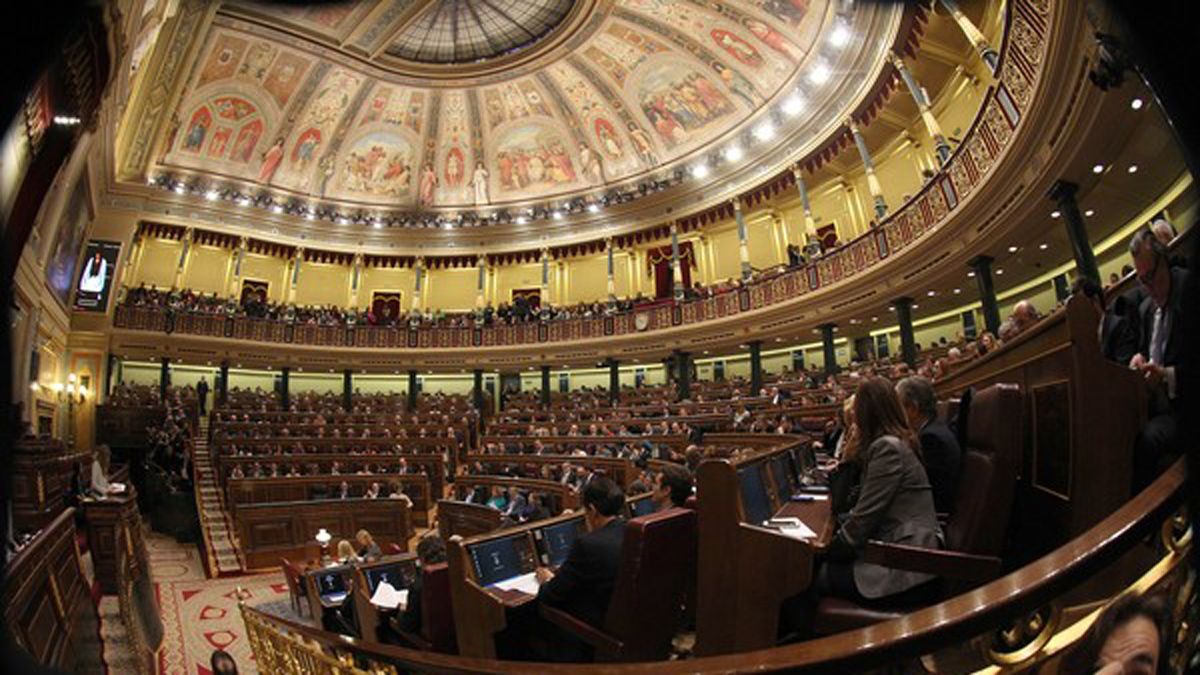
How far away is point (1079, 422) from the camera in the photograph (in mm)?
1799

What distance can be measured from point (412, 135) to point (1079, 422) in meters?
23.8

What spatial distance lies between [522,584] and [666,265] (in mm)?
18694

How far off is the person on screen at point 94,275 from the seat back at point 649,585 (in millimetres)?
19095

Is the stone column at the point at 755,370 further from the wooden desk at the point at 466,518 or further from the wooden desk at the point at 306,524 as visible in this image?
the wooden desk at the point at 306,524

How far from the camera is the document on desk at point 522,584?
2908 mm

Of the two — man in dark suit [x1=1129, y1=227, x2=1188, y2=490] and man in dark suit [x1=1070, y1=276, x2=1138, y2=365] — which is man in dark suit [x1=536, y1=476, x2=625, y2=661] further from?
man in dark suit [x1=1070, y1=276, x2=1138, y2=365]

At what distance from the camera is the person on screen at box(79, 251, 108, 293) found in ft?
49.3

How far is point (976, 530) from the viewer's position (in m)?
1.85

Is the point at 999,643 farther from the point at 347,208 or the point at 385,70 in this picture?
the point at 347,208

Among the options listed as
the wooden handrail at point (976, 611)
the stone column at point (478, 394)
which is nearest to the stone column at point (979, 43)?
the wooden handrail at point (976, 611)

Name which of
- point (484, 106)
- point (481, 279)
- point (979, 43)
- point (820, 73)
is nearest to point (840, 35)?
point (820, 73)

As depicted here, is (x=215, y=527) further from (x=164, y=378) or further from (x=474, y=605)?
(x=164, y=378)

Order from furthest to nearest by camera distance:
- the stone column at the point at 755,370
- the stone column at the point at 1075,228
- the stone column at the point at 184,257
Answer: the stone column at the point at 184,257 < the stone column at the point at 755,370 < the stone column at the point at 1075,228

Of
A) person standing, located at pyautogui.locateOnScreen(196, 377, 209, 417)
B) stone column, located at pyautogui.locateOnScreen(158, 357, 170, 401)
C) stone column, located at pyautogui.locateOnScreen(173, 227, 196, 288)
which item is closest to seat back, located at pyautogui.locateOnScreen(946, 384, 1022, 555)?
stone column, located at pyautogui.locateOnScreen(158, 357, 170, 401)
